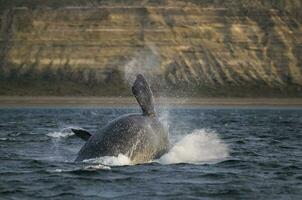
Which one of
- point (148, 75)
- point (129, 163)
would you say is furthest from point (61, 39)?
point (129, 163)

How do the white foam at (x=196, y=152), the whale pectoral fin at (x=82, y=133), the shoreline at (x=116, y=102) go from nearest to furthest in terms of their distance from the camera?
the whale pectoral fin at (x=82, y=133)
the white foam at (x=196, y=152)
the shoreline at (x=116, y=102)

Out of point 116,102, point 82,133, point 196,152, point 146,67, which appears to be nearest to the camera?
point 82,133

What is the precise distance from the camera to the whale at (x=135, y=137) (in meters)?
22.4

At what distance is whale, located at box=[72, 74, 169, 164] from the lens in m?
22.4

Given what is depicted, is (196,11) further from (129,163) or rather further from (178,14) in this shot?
(129,163)

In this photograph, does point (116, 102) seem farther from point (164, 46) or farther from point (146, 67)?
point (146, 67)

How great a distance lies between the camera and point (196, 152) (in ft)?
88.6

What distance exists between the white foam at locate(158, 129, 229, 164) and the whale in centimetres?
36

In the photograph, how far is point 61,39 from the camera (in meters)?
134

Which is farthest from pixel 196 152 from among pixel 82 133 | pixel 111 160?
pixel 111 160

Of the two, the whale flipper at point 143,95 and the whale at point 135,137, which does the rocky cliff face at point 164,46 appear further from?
the whale at point 135,137

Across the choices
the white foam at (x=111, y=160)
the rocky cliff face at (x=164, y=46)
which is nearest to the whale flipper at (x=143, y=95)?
the white foam at (x=111, y=160)

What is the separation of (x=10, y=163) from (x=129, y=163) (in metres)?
3.85

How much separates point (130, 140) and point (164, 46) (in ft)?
353
